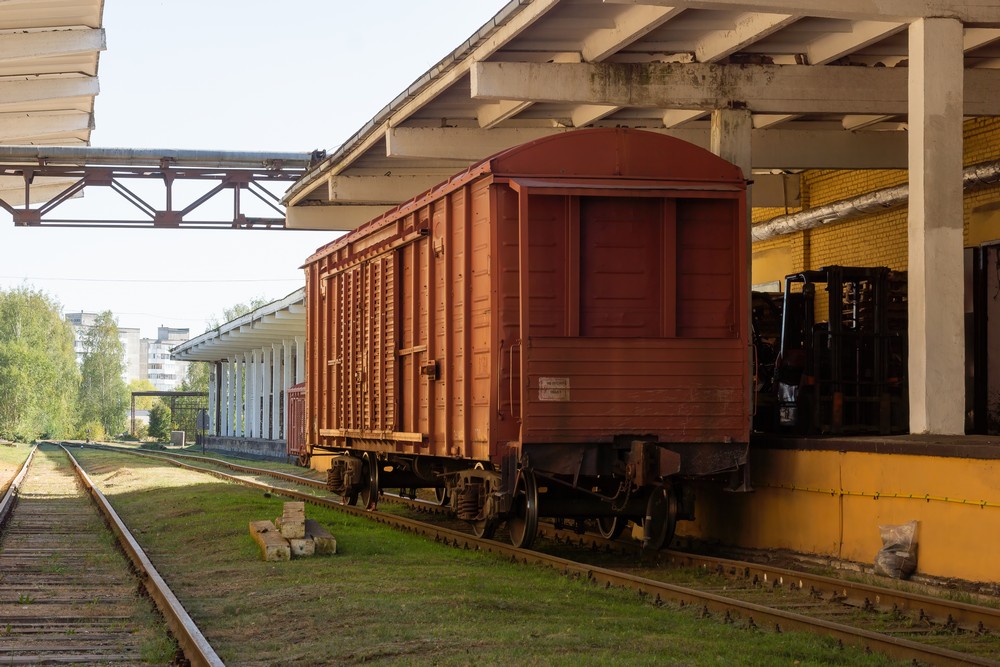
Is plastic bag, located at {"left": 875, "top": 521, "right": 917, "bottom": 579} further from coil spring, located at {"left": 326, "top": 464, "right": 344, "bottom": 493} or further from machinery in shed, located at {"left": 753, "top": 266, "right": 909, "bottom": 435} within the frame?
coil spring, located at {"left": 326, "top": 464, "right": 344, "bottom": 493}

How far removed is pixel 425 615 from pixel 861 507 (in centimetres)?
455

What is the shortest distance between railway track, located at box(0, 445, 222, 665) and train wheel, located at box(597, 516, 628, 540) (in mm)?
4860

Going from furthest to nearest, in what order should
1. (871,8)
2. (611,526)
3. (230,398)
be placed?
(230,398)
(611,526)
(871,8)

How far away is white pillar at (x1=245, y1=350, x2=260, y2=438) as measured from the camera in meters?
52.7

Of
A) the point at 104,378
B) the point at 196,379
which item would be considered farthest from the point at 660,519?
the point at 196,379

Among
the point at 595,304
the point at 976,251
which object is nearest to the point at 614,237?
the point at 595,304

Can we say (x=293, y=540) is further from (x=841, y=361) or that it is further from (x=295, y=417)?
(x=295, y=417)

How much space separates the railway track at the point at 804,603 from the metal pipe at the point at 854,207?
24.6ft

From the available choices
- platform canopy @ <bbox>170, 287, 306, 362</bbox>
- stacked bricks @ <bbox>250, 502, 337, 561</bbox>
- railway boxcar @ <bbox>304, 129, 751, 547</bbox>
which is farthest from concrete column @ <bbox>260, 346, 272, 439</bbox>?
railway boxcar @ <bbox>304, 129, 751, 547</bbox>

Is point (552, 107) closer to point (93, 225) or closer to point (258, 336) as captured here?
point (93, 225)

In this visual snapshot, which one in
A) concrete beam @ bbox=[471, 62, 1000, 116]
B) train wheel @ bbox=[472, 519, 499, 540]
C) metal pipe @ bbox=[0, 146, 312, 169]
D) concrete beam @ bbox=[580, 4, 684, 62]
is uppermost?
metal pipe @ bbox=[0, 146, 312, 169]

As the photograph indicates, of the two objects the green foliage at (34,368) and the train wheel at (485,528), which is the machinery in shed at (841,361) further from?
the green foliage at (34,368)

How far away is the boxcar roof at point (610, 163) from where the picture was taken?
38.6 feet

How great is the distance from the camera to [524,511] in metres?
12.5
